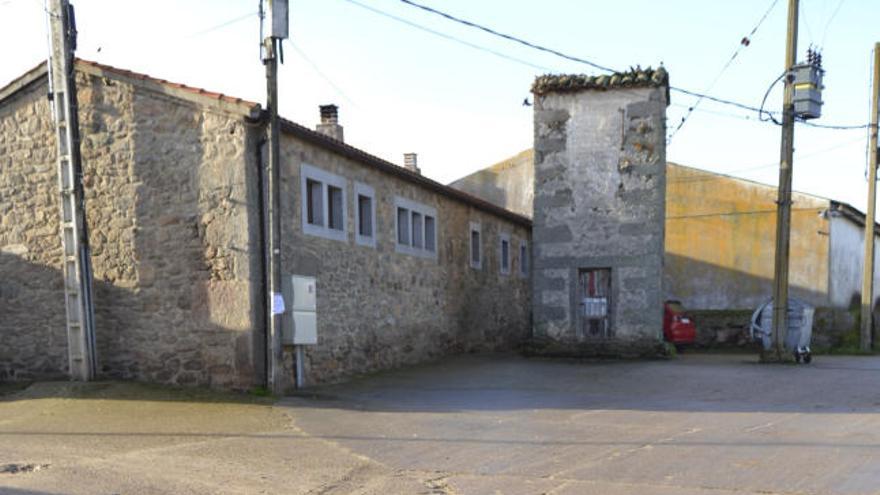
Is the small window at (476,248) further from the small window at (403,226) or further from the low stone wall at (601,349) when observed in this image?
the small window at (403,226)

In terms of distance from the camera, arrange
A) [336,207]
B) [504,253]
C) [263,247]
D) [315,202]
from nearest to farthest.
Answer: [263,247] → [315,202] → [336,207] → [504,253]

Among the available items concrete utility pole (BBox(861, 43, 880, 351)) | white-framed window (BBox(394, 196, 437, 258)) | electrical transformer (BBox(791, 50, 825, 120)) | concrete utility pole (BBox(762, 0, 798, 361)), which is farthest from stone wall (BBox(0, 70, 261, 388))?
concrete utility pole (BBox(861, 43, 880, 351))

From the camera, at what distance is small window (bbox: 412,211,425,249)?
1717cm

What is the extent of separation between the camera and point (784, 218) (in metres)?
17.2

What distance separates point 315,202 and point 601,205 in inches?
305

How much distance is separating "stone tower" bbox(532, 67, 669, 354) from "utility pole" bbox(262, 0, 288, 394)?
8666 mm

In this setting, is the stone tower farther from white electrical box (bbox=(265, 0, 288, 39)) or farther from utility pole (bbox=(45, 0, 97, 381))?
utility pole (bbox=(45, 0, 97, 381))

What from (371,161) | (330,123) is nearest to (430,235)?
(371,161)

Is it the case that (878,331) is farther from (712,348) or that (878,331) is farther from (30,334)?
(30,334)

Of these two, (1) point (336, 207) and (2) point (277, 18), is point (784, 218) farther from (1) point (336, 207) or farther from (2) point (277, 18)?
A: (2) point (277, 18)

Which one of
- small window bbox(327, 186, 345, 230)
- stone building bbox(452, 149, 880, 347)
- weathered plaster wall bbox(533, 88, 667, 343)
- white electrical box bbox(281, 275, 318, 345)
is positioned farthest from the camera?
stone building bbox(452, 149, 880, 347)

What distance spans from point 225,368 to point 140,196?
3065 millimetres

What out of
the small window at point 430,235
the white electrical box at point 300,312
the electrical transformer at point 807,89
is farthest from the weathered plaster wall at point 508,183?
the white electrical box at point 300,312

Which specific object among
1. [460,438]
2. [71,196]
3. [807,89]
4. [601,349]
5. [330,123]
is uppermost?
[807,89]
